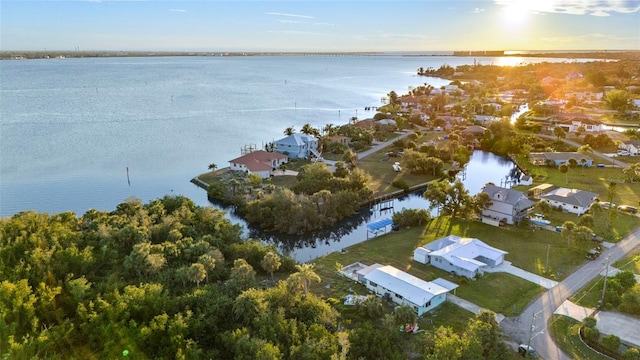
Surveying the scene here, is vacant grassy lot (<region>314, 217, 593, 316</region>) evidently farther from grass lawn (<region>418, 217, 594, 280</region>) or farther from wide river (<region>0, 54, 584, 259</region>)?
wide river (<region>0, 54, 584, 259</region>)

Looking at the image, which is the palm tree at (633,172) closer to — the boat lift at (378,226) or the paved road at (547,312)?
the paved road at (547,312)

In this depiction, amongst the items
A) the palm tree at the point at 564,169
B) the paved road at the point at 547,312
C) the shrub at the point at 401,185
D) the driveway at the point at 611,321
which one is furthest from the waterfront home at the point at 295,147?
the driveway at the point at 611,321

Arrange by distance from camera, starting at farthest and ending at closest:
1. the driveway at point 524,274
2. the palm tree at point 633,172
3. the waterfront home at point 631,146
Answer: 1. the waterfront home at point 631,146
2. the palm tree at point 633,172
3. the driveway at point 524,274

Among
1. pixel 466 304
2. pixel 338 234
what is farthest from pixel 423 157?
pixel 466 304

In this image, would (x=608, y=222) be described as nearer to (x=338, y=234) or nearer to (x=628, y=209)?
(x=628, y=209)

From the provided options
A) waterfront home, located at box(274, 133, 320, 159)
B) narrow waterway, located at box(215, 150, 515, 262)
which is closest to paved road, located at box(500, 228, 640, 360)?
narrow waterway, located at box(215, 150, 515, 262)

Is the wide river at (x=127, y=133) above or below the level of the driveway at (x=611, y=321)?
above
